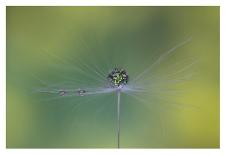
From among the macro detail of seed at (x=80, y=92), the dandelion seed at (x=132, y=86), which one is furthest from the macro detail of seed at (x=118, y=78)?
the macro detail of seed at (x=80, y=92)

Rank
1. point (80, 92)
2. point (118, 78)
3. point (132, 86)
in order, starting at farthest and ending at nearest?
point (80, 92) → point (132, 86) → point (118, 78)

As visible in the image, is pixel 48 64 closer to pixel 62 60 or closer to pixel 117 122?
pixel 62 60

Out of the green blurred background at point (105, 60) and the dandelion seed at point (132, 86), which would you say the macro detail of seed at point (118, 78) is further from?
the green blurred background at point (105, 60)

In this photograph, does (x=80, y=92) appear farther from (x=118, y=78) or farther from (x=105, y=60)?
(x=118, y=78)

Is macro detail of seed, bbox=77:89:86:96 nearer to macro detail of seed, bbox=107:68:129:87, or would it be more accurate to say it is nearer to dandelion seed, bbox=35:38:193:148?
dandelion seed, bbox=35:38:193:148

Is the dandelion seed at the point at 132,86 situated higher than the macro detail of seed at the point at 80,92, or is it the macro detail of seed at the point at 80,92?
the dandelion seed at the point at 132,86

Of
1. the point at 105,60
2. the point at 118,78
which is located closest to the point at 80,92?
the point at 105,60

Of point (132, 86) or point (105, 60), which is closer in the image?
point (132, 86)

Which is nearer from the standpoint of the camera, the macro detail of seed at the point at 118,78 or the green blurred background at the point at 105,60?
the macro detail of seed at the point at 118,78
